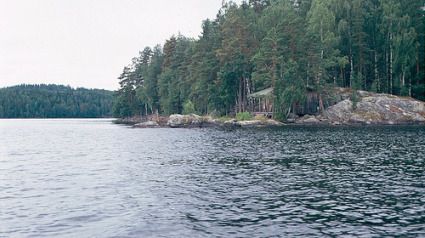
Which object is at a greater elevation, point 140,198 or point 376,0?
point 376,0

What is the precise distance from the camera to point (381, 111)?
3433 inches

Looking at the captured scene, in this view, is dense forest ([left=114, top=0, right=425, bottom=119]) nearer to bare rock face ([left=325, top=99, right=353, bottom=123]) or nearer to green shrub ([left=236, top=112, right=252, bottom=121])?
bare rock face ([left=325, top=99, right=353, bottom=123])

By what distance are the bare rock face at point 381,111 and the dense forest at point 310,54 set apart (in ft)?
14.8

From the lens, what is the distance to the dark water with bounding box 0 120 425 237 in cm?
1530

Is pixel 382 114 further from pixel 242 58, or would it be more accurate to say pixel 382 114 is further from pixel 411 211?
pixel 411 211

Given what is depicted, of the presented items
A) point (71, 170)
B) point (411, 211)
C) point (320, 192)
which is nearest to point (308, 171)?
point (320, 192)

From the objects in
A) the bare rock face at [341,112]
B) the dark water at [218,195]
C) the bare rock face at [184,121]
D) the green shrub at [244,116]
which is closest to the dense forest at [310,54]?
the bare rock face at [341,112]

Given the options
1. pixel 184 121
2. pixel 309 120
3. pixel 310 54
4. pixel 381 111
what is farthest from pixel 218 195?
pixel 184 121

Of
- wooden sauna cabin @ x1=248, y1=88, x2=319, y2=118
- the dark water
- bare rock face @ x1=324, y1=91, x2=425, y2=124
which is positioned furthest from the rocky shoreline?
the dark water

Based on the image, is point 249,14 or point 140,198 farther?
point 249,14

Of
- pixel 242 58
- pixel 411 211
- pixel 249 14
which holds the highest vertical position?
pixel 249 14

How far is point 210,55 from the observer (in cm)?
10944

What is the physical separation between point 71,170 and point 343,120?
71.5 m

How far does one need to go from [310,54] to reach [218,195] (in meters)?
74.1
